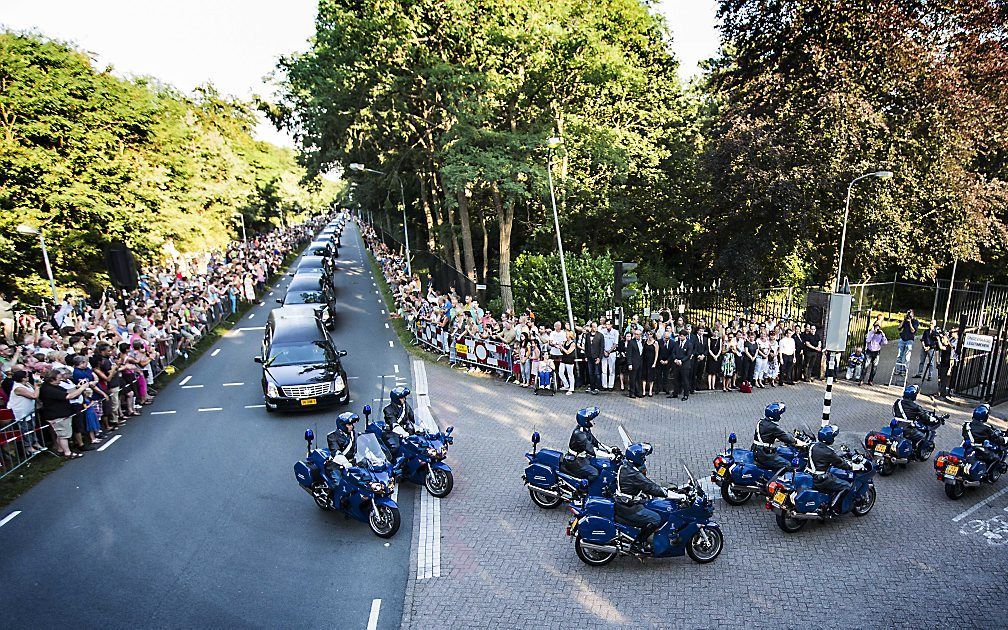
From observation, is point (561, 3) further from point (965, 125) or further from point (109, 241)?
point (109, 241)

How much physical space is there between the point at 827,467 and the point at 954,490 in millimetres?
2462

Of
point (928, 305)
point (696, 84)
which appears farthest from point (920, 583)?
point (928, 305)

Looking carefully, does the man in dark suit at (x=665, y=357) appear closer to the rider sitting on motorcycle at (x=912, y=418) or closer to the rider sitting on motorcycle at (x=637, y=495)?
the rider sitting on motorcycle at (x=912, y=418)

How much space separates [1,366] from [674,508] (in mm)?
13745

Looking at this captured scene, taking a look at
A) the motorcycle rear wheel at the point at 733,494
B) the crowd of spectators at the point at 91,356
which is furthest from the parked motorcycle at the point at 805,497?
the crowd of spectators at the point at 91,356

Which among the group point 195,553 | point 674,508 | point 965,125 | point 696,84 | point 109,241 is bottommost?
point 195,553

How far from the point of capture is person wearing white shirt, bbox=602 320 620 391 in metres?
14.6

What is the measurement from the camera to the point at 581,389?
15164 mm

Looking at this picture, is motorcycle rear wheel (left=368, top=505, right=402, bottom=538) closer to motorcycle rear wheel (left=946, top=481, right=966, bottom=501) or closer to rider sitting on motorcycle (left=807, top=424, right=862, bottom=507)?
rider sitting on motorcycle (left=807, top=424, right=862, bottom=507)

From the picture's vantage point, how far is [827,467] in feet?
26.5

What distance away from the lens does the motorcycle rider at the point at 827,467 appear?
26.2 feet

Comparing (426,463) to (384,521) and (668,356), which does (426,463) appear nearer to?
(384,521)

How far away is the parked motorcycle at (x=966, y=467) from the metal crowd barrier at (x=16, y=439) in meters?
14.8

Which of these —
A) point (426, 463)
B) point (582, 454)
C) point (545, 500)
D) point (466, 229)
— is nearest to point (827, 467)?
point (582, 454)
